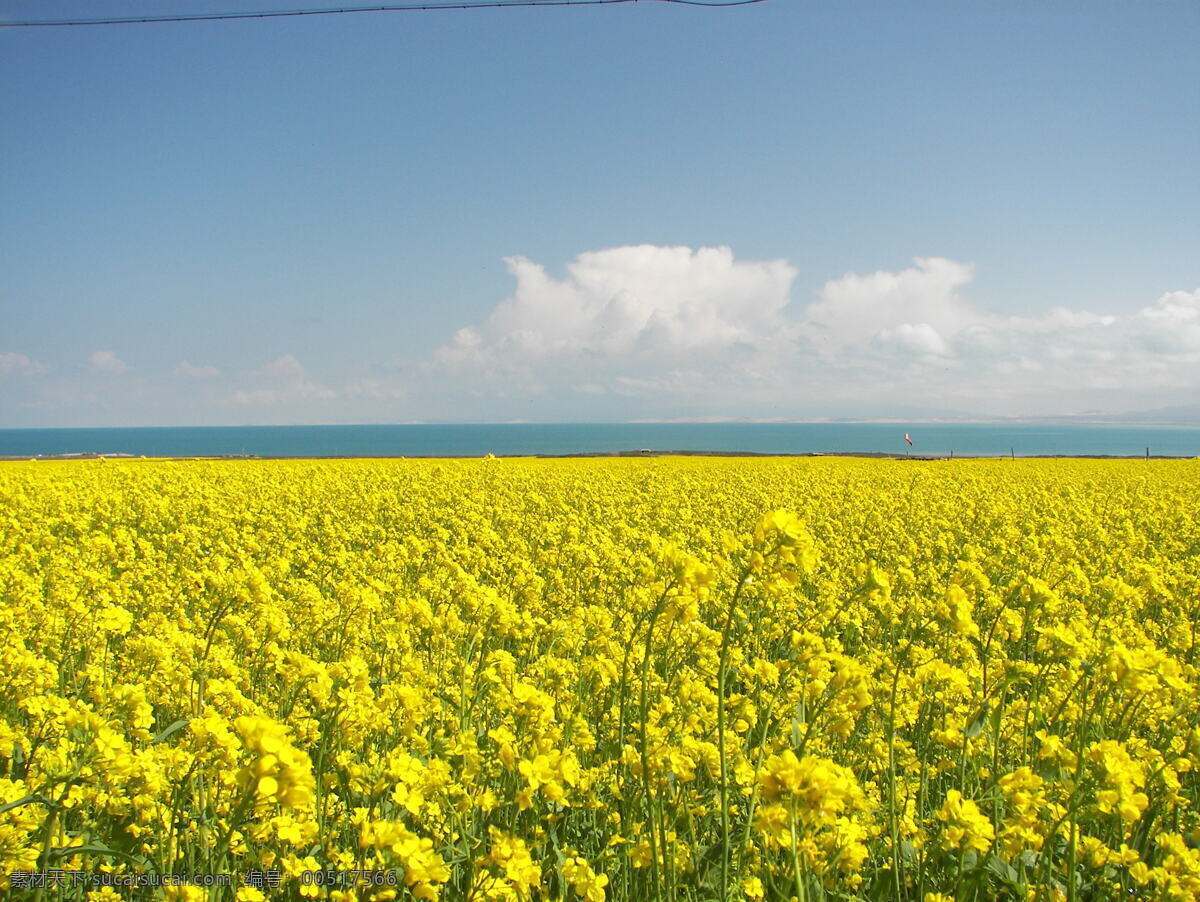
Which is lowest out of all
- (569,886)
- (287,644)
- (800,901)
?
(569,886)

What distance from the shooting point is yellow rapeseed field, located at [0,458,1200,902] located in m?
1.98

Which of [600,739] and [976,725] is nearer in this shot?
[976,725]

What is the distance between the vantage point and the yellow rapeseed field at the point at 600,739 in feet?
6.49

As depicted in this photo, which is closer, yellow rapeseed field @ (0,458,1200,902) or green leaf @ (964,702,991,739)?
yellow rapeseed field @ (0,458,1200,902)

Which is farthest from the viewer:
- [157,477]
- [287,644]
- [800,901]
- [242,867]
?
[157,477]

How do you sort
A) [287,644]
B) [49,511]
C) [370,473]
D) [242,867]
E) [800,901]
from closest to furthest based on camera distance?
1. [800,901]
2. [242,867]
3. [287,644]
4. [49,511]
5. [370,473]

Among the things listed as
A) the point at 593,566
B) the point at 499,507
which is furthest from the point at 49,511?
the point at 593,566

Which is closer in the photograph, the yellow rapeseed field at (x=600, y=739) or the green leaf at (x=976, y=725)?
the yellow rapeseed field at (x=600, y=739)

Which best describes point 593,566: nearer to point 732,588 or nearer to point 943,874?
point 732,588

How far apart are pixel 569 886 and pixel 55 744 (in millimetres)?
2344

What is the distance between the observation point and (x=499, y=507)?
35.8 ft

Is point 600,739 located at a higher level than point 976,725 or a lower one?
lower

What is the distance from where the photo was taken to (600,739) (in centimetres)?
356

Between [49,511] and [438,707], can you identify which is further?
[49,511]
